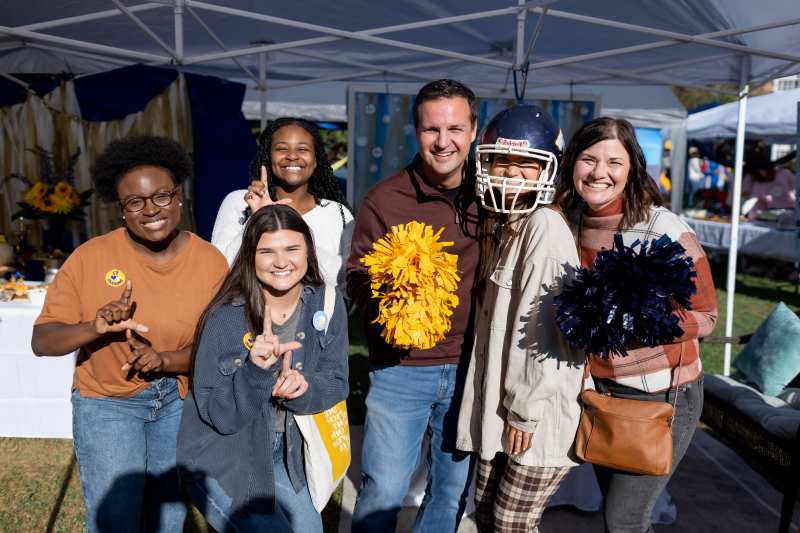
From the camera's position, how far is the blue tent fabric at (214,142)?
27.9 feet

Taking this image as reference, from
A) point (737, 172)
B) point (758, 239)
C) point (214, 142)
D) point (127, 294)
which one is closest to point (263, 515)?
point (127, 294)

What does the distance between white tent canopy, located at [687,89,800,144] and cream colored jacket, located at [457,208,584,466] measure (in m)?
13.9

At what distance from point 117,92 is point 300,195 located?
5465 millimetres

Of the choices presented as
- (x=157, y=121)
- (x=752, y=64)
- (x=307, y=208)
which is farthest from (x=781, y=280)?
(x=307, y=208)

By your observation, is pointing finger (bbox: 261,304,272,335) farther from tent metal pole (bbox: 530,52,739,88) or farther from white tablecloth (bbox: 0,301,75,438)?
tent metal pole (bbox: 530,52,739,88)

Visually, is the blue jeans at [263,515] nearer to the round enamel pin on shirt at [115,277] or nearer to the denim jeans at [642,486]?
the round enamel pin on shirt at [115,277]

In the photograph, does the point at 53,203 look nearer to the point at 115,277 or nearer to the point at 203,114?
the point at 203,114

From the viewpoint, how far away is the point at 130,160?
284 centimetres

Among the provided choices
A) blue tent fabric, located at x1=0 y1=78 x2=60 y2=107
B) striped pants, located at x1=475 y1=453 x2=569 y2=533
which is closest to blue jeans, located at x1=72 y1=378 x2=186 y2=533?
striped pants, located at x1=475 y1=453 x2=569 y2=533

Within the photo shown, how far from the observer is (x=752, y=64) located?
23.0ft

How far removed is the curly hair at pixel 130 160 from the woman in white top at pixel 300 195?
54 centimetres

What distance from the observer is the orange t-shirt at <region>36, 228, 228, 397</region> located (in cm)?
269

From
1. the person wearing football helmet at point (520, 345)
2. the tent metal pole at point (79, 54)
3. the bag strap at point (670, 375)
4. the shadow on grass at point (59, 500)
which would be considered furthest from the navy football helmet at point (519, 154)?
the tent metal pole at point (79, 54)

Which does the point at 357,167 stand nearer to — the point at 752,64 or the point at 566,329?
the point at 752,64
